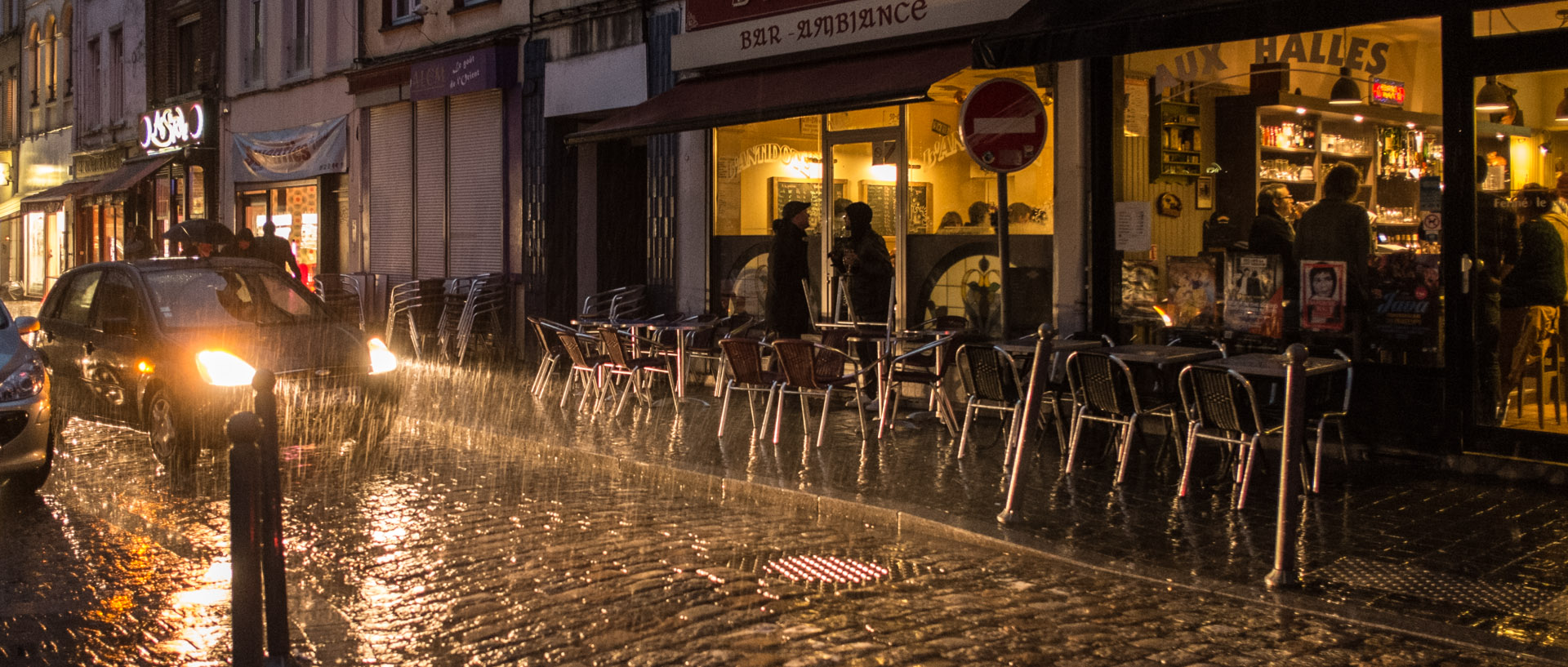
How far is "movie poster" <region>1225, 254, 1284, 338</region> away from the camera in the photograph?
9727mm

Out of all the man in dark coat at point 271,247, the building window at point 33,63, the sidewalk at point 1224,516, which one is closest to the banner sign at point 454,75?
the man in dark coat at point 271,247

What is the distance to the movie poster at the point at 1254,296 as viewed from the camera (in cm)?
973

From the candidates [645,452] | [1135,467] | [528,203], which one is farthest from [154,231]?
[1135,467]

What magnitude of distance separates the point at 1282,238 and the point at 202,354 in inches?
290

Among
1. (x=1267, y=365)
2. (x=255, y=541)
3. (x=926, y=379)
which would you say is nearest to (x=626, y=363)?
(x=926, y=379)

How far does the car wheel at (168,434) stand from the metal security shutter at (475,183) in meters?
8.89

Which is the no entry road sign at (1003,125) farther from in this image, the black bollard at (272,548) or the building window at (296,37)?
the building window at (296,37)

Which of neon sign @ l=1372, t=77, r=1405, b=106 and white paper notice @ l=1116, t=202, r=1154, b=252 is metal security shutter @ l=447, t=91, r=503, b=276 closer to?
white paper notice @ l=1116, t=202, r=1154, b=252

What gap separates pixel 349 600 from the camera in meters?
5.66

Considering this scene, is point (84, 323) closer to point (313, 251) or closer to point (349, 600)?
point (349, 600)

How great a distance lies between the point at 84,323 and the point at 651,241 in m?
6.44

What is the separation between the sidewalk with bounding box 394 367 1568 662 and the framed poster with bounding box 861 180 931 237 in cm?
219

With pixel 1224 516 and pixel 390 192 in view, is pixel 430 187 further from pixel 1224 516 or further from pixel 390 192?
pixel 1224 516

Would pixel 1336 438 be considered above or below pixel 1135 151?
below
